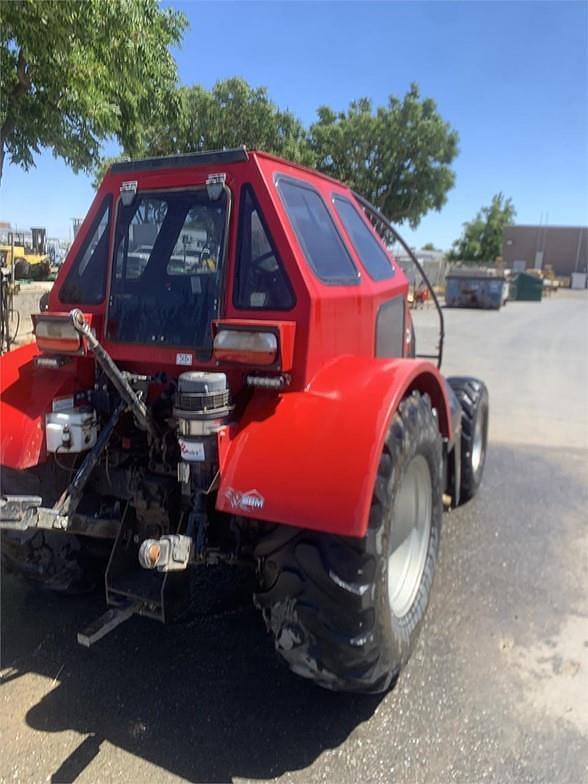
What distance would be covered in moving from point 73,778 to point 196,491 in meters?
1.09

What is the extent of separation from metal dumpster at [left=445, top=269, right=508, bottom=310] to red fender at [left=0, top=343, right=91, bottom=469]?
26.8 meters

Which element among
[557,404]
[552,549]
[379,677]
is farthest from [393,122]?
[379,677]

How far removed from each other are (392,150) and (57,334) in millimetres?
29954

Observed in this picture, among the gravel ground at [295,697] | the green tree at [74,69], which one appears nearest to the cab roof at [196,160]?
the gravel ground at [295,697]

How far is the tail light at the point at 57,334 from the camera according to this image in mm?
2691

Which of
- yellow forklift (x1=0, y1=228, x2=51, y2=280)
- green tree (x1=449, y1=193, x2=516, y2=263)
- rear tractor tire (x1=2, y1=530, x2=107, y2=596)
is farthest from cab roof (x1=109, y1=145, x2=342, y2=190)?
green tree (x1=449, y1=193, x2=516, y2=263)

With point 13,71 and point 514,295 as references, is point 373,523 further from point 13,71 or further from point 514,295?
point 514,295

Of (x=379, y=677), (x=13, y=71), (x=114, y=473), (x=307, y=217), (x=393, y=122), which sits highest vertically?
(x=393, y=122)

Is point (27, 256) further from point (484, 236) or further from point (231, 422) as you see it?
point (484, 236)

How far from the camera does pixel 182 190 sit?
9.34 ft

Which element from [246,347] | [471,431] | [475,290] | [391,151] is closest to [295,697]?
[246,347]

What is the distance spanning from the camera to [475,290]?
91.8ft

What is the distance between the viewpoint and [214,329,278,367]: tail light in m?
2.40

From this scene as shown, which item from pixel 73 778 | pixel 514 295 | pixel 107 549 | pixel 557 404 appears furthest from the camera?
pixel 514 295
